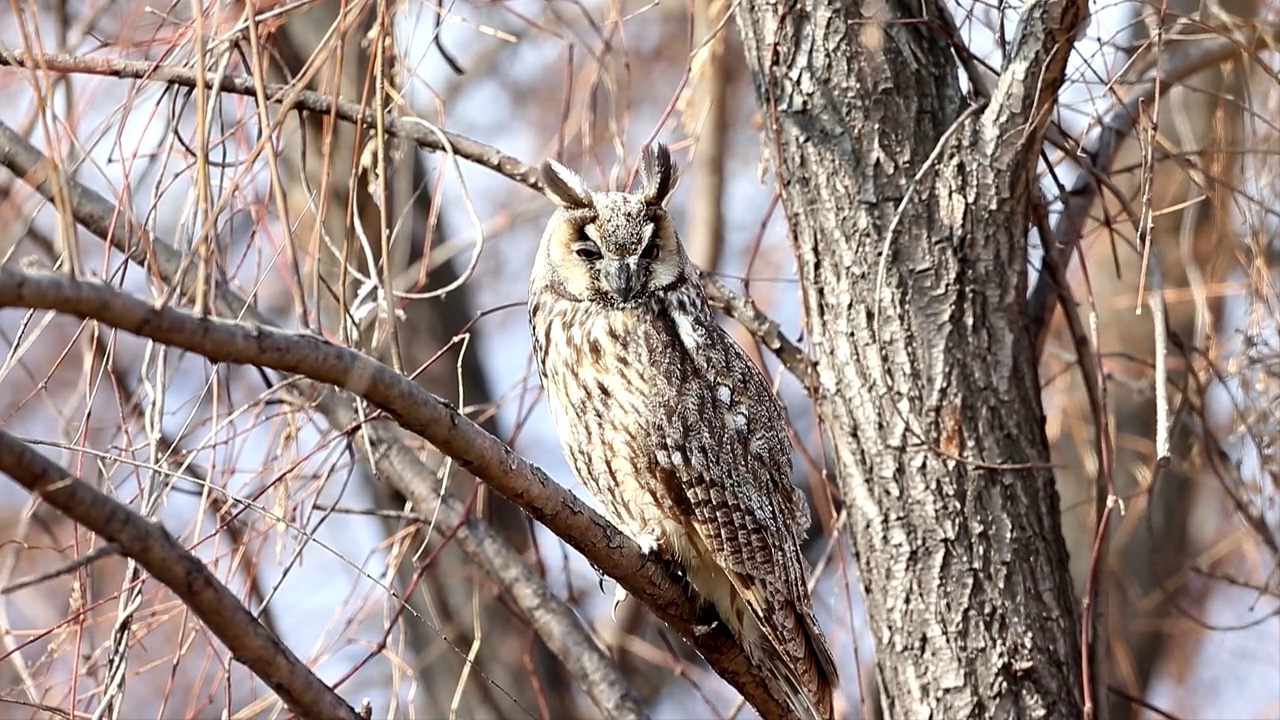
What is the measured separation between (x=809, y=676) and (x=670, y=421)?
2.12ft

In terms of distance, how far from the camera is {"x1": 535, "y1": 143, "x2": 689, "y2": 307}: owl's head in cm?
318

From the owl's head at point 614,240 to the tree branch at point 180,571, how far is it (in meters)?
1.51

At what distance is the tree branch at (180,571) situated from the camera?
1.40m

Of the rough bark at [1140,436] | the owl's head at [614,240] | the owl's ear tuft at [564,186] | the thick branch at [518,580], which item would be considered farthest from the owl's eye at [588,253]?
the rough bark at [1140,436]

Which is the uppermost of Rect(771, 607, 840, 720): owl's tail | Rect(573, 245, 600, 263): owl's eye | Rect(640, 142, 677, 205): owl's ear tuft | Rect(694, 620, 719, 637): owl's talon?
Rect(640, 142, 677, 205): owl's ear tuft

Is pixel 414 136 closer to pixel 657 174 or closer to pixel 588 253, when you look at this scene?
pixel 588 253

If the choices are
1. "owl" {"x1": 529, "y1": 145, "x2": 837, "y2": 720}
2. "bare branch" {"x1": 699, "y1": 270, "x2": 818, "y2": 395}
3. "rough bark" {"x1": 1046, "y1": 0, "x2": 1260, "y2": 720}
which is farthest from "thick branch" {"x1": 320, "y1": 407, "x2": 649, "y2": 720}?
"rough bark" {"x1": 1046, "y1": 0, "x2": 1260, "y2": 720}

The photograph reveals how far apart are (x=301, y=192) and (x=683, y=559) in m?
2.15

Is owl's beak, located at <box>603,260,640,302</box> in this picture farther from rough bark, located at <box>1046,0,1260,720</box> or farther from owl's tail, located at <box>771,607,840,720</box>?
rough bark, located at <box>1046,0,1260,720</box>

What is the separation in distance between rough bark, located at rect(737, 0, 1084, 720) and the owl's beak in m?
0.39

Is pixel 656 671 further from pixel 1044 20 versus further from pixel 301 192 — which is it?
pixel 1044 20

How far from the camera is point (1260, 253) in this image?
9.91 ft

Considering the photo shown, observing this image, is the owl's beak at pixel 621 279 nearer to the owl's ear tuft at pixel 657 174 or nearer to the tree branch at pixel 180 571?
the owl's ear tuft at pixel 657 174

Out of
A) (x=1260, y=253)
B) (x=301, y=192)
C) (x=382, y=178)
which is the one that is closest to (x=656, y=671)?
(x=301, y=192)
